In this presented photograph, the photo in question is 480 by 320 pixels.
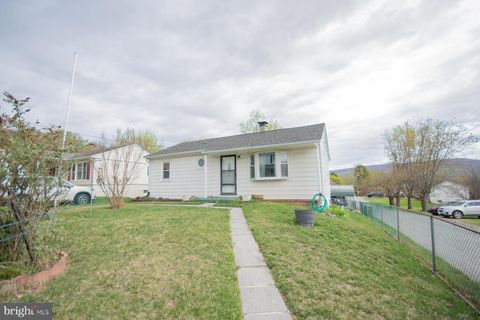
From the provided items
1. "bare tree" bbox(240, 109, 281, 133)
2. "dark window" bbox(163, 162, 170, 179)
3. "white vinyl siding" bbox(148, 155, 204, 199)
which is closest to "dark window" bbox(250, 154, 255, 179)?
"white vinyl siding" bbox(148, 155, 204, 199)

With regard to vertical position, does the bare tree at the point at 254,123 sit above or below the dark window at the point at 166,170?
above

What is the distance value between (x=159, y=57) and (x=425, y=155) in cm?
3212

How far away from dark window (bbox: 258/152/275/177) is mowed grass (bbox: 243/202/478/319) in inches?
225

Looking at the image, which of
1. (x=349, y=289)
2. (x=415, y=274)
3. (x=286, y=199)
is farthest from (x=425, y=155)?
(x=349, y=289)

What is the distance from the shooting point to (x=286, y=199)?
35.7ft

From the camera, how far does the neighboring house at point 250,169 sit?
1061 cm

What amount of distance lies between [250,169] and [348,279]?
867 centimetres

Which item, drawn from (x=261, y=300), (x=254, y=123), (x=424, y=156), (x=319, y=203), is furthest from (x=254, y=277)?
(x=424, y=156)

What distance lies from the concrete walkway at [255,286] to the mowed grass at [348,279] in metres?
0.14

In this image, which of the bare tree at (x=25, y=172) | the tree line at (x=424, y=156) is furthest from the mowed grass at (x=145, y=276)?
the tree line at (x=424, y=156)

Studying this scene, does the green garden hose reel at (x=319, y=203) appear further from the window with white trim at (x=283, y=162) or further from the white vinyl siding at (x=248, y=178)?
the window with white trim at (x=283, y=162)

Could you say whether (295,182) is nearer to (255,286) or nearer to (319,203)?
(319,203)

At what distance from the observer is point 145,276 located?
3.22 m

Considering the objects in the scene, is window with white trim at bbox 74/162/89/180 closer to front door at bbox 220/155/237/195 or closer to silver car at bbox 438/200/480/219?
front door at bbox 220/155/237/195
